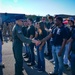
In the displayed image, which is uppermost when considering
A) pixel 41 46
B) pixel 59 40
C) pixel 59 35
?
pixel 59 35

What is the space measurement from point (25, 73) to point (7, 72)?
75cm

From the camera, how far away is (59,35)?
22.3 feet

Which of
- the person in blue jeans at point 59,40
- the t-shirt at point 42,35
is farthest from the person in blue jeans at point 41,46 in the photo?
the person in blue jeans at point 59,40

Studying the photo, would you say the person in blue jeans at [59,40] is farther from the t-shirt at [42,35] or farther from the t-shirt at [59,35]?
the t-shirt at [42,35]

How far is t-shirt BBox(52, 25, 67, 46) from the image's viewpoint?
6.63 metres

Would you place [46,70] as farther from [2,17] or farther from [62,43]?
[2,17]

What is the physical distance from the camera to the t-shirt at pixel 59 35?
21.7 feet

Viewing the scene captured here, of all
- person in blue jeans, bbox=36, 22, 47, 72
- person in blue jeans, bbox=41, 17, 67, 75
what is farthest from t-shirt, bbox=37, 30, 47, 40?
person in blue jeans, bbox=41, 17, 67, 75

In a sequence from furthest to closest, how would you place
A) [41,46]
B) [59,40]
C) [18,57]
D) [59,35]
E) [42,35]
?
1. [42,35]
2. [41,46]
3. [18,57]
4. [59,40]
5. [59,35]

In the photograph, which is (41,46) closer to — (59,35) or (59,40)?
(59,40)

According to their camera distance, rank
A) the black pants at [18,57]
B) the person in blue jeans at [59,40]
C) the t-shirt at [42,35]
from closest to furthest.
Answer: the person in blue jeans at [59,40] < the black pants at [18,57] < the t-shirt at [42,35]

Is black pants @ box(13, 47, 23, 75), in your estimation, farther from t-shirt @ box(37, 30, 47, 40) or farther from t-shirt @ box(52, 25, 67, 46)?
t-shirt @ box(37, 30, 47, 40)

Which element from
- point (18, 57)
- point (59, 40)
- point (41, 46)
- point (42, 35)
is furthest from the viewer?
point (42, 35)

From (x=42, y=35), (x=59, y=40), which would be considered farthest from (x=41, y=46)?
(x=59, y=40)
